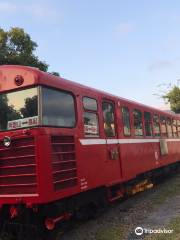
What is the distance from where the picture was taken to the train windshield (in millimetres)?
7648

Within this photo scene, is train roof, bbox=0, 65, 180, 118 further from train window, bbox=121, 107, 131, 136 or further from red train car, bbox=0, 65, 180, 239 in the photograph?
train window, bbox=121, 107, 131, 136

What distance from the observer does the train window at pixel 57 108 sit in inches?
303

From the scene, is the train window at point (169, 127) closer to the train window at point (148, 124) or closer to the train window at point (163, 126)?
the train window at point (163, 126)

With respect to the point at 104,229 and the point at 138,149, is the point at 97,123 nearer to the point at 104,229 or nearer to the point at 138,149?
the point at 104,229

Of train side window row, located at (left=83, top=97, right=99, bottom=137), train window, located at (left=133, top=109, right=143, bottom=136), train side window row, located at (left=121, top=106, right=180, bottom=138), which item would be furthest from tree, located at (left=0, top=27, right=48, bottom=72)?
train side window row, located at (left=83, top=97, right=99, bottom=137)

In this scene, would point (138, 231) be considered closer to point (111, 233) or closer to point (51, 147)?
point (111, 233)

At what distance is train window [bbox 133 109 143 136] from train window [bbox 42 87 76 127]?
418 cm

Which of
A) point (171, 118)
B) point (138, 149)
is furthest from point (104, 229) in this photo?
point (171, 118)

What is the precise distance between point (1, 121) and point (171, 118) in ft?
36.1

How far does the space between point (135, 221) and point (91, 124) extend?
2370 mm

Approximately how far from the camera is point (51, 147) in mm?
7504

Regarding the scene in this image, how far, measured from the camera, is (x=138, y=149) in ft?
40.2

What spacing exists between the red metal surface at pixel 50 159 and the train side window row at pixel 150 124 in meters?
1.69

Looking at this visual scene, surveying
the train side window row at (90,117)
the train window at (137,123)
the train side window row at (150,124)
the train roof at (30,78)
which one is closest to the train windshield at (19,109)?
the train roof at (30,78)
